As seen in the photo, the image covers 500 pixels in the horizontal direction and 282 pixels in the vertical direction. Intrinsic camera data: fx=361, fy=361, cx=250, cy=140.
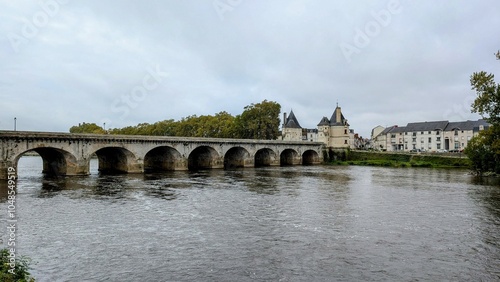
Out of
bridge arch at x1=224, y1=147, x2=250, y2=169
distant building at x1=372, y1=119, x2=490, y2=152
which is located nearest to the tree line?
bridge arch at x1=224, y1=147, x2=250, y2=169

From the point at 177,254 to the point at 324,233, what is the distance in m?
6.67

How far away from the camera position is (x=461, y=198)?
26266mm

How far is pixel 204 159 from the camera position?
59.3 metres

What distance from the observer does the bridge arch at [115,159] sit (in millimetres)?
45553

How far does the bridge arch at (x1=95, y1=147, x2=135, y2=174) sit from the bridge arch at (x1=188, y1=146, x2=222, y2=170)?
12.9 metres

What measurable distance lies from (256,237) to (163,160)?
4117 cm

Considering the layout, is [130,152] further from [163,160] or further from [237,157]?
[237,157]

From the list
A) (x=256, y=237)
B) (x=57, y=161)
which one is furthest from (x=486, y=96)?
(x=57, y=161)

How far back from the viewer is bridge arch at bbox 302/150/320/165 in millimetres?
79431

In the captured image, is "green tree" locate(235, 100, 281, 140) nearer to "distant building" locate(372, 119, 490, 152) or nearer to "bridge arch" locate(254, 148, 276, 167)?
"bridge arch" locate(254, 148, 276, 167)

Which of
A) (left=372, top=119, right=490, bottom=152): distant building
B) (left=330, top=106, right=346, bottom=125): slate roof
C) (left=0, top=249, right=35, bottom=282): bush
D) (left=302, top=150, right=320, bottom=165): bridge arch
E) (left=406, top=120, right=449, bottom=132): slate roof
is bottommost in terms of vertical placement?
(left=0, top=249, right=35, bottom=282): bush

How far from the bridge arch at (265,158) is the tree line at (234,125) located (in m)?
12.1

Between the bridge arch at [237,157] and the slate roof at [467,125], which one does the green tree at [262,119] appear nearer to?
the bridge arch at [237,157]

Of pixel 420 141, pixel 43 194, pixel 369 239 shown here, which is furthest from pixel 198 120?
pixel 369 239
